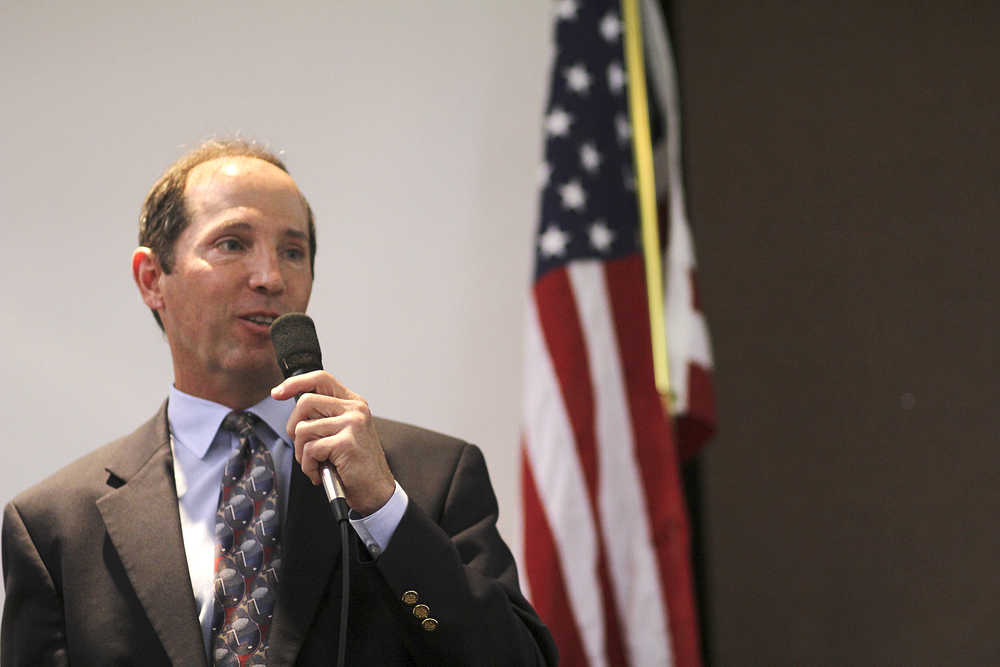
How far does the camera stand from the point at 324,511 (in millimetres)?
1446

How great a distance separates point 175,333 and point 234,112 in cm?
99

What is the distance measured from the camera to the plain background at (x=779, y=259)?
274 centimetres

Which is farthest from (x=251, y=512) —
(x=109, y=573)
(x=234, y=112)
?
(x=234, y=112)

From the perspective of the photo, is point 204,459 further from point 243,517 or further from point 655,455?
point 655,455

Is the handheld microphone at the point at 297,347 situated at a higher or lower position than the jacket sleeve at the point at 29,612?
higher

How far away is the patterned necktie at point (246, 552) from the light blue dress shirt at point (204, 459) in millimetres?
17

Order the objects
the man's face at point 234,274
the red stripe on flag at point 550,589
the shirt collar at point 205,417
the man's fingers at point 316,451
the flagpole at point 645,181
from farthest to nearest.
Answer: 1. the flagpole at point 645,181
2. the red stripe on flag at point 550,589
3. the shirt collar at point 205,417
4. the man's face at point 234,274
5. the man's fingers at point 316,451

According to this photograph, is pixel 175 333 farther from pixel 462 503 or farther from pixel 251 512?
pixel 462 503

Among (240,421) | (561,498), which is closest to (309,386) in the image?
(240,421)

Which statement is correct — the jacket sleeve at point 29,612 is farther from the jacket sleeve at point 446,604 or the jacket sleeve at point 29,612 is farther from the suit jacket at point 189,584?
the jacket sleeve at point 446,604

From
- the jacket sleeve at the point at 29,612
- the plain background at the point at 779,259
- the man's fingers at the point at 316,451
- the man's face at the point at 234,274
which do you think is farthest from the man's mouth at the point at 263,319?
the plain background at the point at 779,259

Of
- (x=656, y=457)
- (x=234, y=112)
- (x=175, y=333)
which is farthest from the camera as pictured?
(x=656, y=457)

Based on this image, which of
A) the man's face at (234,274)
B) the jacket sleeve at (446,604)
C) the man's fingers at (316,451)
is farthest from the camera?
the man's face at (234,274)

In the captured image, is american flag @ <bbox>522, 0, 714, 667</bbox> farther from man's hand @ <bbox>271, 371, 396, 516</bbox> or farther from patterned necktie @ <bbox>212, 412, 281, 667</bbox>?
man's hand @ <bbox>271, 371, 396, 516</bbox>
